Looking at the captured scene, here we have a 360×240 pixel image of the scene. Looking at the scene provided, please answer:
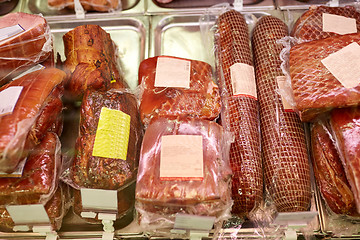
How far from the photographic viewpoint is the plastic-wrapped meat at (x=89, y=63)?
1973 millimetres

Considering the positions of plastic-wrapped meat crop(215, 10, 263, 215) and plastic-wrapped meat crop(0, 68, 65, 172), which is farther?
plastic-wrapped meat crop(215, 10, 263, 215)

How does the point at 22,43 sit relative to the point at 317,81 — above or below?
above

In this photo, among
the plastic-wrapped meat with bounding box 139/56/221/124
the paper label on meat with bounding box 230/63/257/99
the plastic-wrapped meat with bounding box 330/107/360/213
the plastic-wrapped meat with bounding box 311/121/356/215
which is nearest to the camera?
the plastic-wrapped meat with bounding box 330/107/360/213

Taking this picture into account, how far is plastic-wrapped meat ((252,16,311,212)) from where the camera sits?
70.1 inches

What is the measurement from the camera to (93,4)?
2693 mm

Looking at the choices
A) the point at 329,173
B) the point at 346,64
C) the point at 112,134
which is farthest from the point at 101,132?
the point at 346,64

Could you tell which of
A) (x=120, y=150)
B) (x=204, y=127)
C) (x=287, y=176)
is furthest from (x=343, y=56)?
(x=120, y=150)

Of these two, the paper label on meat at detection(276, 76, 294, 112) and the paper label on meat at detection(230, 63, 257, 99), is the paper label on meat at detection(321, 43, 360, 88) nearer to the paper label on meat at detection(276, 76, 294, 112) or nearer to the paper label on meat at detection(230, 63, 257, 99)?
the paper label on meat at detection(276, 76, 294, 112)

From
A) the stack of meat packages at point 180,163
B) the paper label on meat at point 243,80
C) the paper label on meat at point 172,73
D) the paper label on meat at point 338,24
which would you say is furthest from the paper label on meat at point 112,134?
the paper label on meat at point 338,24

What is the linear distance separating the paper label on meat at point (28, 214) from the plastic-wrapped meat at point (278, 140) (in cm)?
131

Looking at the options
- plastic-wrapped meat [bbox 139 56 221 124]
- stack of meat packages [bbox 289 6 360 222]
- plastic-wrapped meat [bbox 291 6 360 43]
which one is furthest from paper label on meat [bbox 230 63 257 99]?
plastic-wrapped meat [bbox 291 6 360 43]

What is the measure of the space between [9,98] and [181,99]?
0.98m

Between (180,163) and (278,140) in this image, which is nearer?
(180,163)

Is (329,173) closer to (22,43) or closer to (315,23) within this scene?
(315,23)
